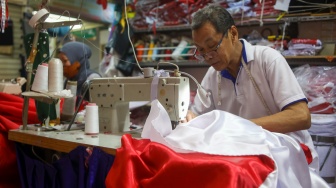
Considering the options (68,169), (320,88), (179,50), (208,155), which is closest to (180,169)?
(208,155)

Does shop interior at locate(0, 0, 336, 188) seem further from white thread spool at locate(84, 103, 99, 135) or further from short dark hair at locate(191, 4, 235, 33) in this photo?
short dark hair at locate(191, 4, 235, 33)

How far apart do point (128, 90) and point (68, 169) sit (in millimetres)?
461

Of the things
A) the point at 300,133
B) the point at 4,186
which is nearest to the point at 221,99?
the point at 300,133

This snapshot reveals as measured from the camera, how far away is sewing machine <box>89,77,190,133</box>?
1472 mm

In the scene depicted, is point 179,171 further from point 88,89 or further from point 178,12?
point 178,12

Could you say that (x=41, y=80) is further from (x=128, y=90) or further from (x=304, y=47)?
(x=304, y=47)

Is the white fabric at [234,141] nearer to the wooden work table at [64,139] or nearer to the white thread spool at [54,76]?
the wooden work table at [64,139]

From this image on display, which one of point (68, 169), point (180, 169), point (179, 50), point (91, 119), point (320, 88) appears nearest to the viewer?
point (180, 169)

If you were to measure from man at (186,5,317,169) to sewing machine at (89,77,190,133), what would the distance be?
12 cm

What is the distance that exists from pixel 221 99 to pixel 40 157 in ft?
3.46

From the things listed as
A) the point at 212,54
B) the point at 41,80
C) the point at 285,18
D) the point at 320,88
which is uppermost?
the point at 285,18

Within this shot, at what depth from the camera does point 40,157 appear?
169cm

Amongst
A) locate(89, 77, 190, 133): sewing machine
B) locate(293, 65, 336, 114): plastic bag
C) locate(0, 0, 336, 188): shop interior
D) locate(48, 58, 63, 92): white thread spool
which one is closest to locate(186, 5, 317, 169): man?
locate(89, 77, 190, 133): sewing machine

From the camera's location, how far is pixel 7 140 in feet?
5.56
